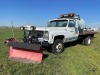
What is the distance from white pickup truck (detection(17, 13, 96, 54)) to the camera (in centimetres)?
816

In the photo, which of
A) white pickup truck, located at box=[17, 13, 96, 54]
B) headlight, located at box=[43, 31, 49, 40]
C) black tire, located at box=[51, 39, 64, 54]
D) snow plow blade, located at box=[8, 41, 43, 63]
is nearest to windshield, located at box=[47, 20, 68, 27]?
white pickup truck, located at box=[17, 13, 96, 54]

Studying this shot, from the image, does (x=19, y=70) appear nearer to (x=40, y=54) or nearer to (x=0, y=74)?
(x=0, y=74)

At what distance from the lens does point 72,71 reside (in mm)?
6207

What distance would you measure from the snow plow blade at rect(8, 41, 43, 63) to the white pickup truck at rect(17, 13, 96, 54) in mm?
921

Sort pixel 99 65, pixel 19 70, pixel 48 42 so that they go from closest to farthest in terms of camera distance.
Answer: pixel 19 70, pixel 99 65, pixel 48 42

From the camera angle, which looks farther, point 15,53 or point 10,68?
point 15,53

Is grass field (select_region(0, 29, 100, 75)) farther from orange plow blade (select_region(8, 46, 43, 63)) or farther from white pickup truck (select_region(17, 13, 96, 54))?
white pickup truck (select_region(17, 13, 96, 54))

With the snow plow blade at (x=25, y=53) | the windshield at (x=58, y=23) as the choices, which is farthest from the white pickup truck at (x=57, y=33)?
the snow plow blade at (x=25, y=53)

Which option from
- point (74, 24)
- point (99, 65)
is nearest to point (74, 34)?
point (74, 24)

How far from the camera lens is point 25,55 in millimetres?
7293

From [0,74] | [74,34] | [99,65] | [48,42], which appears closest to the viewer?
[0,74]

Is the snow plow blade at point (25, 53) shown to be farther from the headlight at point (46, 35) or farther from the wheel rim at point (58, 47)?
the wheel rim at point (58, 47)

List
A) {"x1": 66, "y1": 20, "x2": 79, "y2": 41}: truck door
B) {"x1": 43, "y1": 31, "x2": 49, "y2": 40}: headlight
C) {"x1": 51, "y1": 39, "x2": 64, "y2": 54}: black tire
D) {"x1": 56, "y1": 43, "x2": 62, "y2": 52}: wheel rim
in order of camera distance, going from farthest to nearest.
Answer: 1. {"x1": 66, "y1": 20, "x2": 79, "y2": 41}: truck door
2. {"x1": 56, "y1": 43, "x2": 62, "y2": 52}: wheel rim
3. {"x1": 51, "y1": 39, "x2": 64, "y2": 54}: black tire
4. {"x1": 43, "y1": 31, "x2": 49, "y2": 40}: headlight

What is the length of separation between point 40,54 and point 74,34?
155 inches
